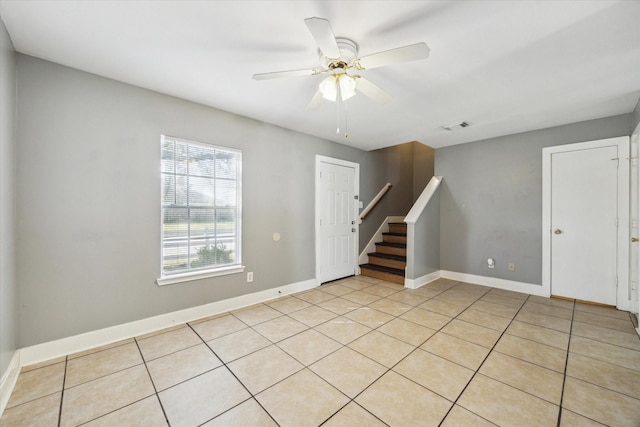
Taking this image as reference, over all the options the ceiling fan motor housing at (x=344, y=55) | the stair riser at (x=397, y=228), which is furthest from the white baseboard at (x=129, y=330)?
the stair riser at (x=397, y=228)

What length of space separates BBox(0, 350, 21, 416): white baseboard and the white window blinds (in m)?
1.09

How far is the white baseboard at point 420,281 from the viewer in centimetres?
404

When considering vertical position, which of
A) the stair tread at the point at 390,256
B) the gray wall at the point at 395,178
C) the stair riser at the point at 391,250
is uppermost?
the gray wall at the point at 395,178

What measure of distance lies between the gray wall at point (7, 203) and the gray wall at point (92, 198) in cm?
9

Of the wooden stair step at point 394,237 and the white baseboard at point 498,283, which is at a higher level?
the wooden stair step at point 394,237

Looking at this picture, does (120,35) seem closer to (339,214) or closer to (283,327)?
(283,327)

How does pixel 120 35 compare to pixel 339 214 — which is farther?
pixel 339 214

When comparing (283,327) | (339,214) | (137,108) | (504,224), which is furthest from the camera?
(339,214)

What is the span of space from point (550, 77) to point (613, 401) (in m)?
2.54

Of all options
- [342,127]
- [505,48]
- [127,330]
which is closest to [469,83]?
[505,48]

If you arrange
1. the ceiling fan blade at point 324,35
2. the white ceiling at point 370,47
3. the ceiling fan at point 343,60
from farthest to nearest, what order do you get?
the white ceiling at point 370,47 → the ceiling fan at point 343,60 → the ceiling fan blade at point 324,35

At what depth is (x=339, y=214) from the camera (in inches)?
177

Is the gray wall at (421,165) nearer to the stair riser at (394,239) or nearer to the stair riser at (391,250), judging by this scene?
the stair riser at (394,239)

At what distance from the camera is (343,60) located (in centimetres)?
185
